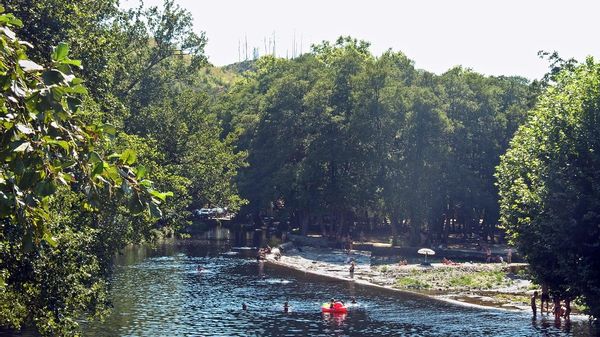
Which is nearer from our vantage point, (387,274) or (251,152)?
(387,274)

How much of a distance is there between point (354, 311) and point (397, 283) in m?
14.7

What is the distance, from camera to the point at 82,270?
29594 millimetres

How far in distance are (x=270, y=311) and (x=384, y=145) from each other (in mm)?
45148

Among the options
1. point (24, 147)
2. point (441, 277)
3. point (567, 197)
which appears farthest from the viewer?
point (441, 277)

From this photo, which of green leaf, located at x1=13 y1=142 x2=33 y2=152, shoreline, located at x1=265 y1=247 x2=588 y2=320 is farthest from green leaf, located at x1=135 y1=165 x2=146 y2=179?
shoreline, located at x1=265 y1=247 x2=588 y2=320

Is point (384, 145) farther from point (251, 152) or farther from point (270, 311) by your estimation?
point (270, 311)

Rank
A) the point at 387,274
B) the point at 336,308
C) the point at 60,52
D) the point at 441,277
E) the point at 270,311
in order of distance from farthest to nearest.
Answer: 1. the point at 387,274
2. the point at 441,277
3. the point at 270,311
4. the point at 336,308
5. the point at 60,52

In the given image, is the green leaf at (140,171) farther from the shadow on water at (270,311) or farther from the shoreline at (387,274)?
the shoreline at (387,274)

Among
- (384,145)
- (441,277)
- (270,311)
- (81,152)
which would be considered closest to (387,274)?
(441,277)

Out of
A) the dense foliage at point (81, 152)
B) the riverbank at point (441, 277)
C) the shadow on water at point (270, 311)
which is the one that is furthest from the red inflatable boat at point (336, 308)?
the dense foliage at point (81, 152)

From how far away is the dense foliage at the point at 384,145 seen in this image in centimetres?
9656

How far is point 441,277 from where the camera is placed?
73.8 meters

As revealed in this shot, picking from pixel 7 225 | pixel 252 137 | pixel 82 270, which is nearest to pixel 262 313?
pixel 82 270

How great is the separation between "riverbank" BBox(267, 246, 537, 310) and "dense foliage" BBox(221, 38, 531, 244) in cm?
1122
